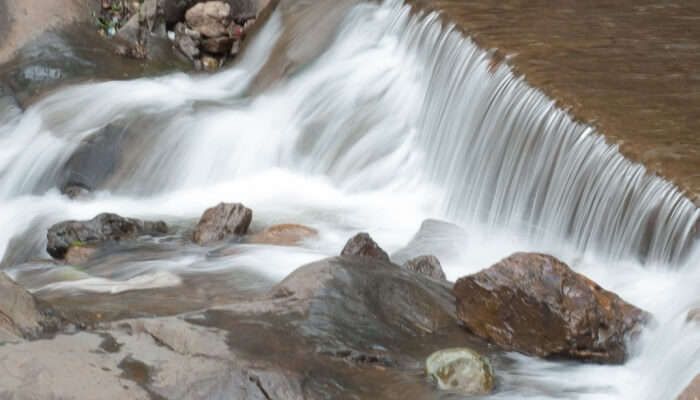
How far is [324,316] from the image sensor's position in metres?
4.42

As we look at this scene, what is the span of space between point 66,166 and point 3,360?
17.7 feet

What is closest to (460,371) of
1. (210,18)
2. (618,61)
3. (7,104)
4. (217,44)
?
(618,61)

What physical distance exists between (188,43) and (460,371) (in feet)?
25.7

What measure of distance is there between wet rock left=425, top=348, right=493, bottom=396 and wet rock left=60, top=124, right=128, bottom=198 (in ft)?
16.4

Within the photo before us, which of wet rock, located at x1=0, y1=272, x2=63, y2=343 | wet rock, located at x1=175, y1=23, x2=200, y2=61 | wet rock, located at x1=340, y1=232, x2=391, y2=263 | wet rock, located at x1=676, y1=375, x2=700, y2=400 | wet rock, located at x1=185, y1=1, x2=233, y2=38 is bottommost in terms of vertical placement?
wet rock, located at x1=0, y1=272, x2=63, y2=343

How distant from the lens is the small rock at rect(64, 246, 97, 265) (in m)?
6.82

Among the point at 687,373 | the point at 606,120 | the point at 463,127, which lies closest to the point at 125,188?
the point at 463,127

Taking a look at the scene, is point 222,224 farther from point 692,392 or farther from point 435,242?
point 692,392

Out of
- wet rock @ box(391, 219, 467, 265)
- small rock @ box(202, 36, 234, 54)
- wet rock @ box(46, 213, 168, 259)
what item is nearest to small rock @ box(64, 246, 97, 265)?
wet rock @ box(46, 213, 168, 259)

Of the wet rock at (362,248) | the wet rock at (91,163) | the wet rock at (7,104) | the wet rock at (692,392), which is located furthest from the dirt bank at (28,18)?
the wet rock at (692,392)

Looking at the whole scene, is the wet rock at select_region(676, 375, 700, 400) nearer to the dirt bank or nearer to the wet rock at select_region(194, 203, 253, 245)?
the wet rock at select_region(194, 203, 253, 245)

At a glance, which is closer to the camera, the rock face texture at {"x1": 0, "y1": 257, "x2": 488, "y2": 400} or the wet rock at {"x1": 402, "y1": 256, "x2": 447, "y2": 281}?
the rock face texture at {"x1": 0, "y1": 257, "x2": 488, "y2": 400}

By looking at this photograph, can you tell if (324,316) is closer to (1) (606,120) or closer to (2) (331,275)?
(2) (331,275)

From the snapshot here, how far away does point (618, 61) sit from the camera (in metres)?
7.42
